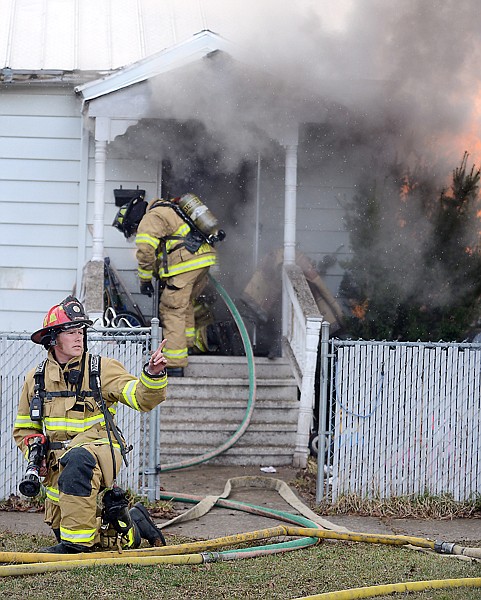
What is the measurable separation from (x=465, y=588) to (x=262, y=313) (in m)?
6.31

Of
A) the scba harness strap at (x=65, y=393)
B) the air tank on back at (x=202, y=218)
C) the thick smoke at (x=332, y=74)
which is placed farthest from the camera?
the thick smoke at (x=332, y=74)

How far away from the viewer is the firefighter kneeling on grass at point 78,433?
6.03 m

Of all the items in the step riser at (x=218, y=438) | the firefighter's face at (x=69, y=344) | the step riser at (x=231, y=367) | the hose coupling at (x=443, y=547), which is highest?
the firefighter's face at (x=69, y=344)

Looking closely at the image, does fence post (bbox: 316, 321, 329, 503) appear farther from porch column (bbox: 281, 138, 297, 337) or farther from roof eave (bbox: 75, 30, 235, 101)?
roof eave (bbox: 75, 30, 235, 101)

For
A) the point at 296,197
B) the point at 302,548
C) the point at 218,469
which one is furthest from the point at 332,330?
the point at 302,548

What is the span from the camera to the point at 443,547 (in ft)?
21.9

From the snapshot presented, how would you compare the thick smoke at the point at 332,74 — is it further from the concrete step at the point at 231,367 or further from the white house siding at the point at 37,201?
the concrete step at the point at 231,367

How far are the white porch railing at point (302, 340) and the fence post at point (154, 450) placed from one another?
206cm

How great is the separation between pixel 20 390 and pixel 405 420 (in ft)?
Result: 10.7

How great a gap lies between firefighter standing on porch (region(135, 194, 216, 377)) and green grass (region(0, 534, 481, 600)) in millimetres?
4262

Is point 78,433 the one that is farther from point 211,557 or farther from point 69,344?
point 211,557

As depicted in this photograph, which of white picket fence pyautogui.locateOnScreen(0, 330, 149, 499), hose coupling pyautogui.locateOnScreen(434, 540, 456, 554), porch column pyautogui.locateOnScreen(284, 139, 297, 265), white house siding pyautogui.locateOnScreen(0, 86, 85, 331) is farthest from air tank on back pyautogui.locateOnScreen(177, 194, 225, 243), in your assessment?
hose coupling pyautogui.locateOnScreen(434, 540, 456, 554)

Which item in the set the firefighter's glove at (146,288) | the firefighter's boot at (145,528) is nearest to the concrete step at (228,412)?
the firefighter's glove at (146,288)

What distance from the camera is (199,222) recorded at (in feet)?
35.4
